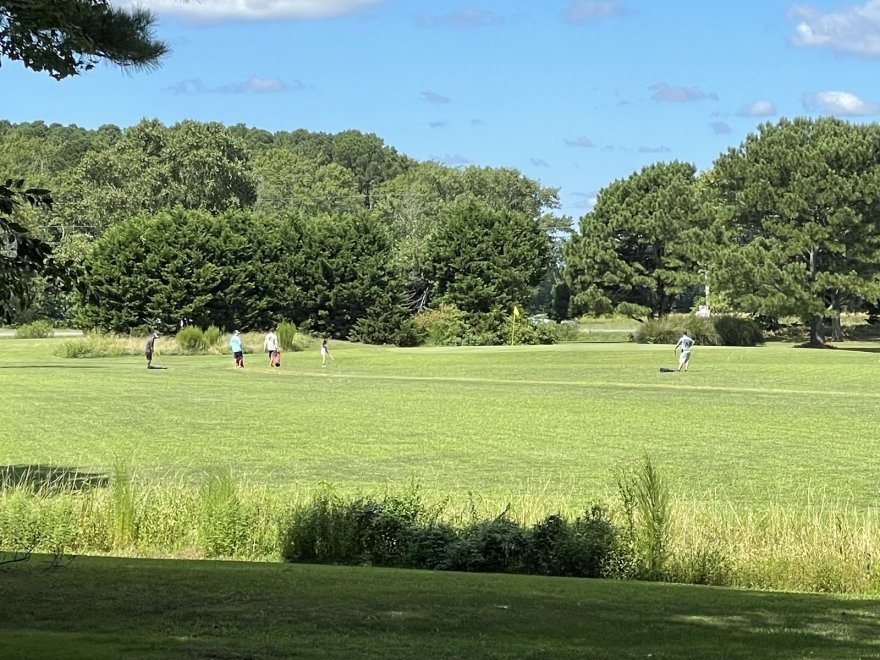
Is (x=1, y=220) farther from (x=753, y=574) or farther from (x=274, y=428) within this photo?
(x=274, y=428)

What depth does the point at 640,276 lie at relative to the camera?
8238 cm

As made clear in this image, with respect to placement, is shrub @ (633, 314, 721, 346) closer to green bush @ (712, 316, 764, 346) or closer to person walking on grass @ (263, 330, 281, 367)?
green bush @ (712, 316, 764, 346)

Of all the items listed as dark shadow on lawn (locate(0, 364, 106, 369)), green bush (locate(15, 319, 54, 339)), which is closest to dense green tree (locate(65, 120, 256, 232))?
green bush (locate(15, 319, 54, 339))

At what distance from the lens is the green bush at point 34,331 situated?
7419 cm

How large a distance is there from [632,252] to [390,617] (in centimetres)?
7896

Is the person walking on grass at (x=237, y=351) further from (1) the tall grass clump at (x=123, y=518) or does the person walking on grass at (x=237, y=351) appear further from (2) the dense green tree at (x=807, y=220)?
(1) the tall grass clump at (x=123, y=518)

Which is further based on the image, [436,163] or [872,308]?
[436,163]

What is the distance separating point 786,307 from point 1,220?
61.0m

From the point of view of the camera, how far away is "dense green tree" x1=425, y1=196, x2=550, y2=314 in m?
81.3

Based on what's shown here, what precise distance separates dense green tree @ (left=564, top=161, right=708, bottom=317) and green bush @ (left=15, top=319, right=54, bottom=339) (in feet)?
116

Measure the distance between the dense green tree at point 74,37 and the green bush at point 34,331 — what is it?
67.2 metres

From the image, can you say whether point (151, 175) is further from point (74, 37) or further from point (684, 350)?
point (74, 37)

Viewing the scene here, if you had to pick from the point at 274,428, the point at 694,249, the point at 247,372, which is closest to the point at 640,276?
the point at 694,249

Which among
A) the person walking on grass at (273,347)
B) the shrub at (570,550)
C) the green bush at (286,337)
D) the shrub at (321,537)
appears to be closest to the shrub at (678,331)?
the green bush at (286,337)
